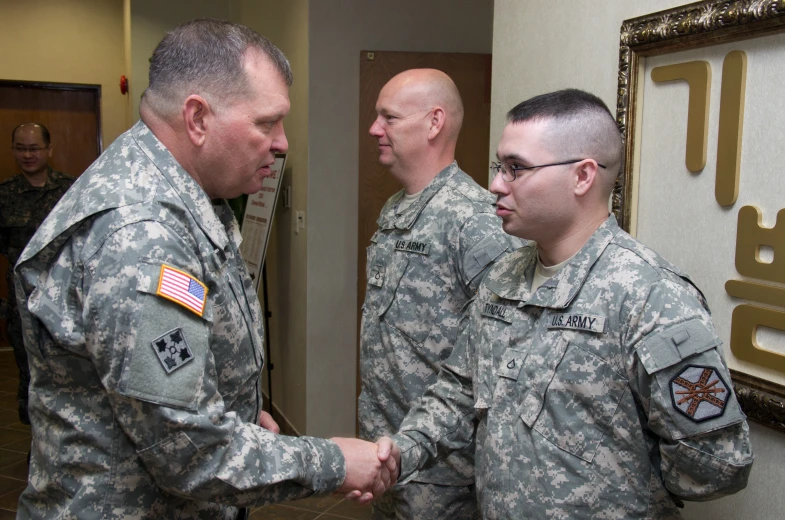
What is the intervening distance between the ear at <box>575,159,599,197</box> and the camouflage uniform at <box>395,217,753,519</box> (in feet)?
0.31

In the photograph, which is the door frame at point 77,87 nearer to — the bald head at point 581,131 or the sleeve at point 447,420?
the sleeve at point 447,420

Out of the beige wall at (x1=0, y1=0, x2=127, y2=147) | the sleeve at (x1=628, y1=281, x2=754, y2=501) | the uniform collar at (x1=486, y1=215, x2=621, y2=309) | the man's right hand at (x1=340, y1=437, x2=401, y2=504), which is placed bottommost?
the man's right hand at (x1=340, y1=437, x2=401, y2=504)

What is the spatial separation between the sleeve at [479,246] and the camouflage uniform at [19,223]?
3.01 m

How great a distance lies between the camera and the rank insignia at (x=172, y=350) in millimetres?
1203

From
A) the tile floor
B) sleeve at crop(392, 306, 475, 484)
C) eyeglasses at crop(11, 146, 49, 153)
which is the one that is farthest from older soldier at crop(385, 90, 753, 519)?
eyeglasses at crop(11, 146, 49, 153)

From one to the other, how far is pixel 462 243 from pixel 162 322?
117 cm

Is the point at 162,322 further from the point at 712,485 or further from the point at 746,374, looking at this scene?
the point at 746,374

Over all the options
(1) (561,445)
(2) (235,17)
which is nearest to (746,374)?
(1) (561,445)

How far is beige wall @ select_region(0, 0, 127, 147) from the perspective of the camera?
6535mm

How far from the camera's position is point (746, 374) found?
1641 mm

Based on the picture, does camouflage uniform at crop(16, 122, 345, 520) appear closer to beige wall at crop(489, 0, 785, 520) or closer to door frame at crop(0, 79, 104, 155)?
beige wall at crop(489, 0, 785, 520)

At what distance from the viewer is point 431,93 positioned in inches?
98.9

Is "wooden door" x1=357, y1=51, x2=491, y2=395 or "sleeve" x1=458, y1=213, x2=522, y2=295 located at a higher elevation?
"wooden door" x1=357, y1=51, x2=491, y2=395

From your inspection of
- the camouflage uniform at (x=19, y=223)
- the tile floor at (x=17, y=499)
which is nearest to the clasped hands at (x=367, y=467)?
the tile floor at (x=17, y=499)
